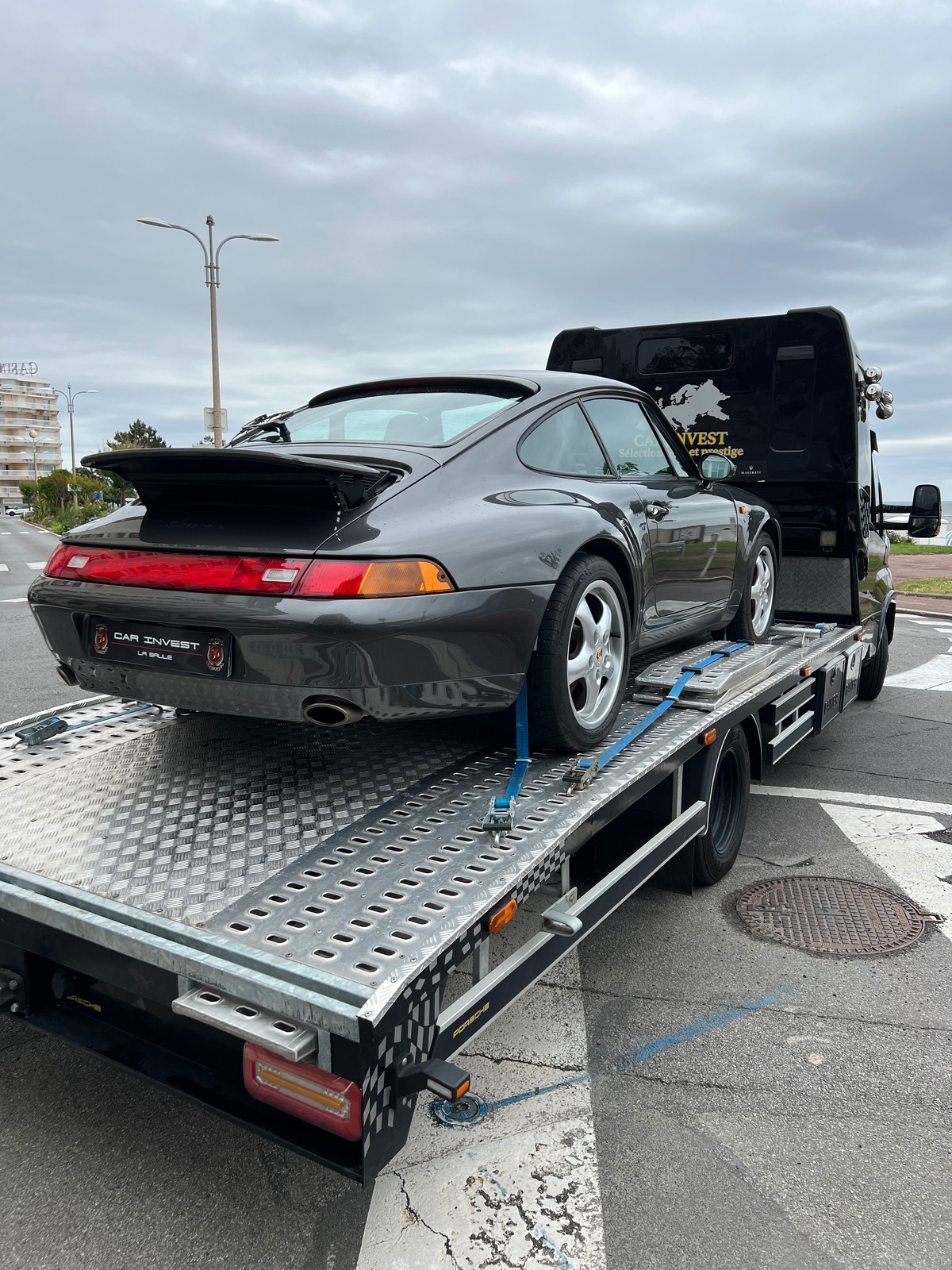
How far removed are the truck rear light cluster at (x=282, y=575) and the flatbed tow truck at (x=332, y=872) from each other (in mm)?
666

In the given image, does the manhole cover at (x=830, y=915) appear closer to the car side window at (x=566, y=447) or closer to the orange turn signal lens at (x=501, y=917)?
the orange turn signal lens at (x=501, y=917)

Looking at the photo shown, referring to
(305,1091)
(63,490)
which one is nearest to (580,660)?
(305,1091)

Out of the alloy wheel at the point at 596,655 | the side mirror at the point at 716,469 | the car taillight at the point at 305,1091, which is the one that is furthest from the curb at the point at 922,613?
the car taillight at the point at 305,1091

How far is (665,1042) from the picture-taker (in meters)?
2.95

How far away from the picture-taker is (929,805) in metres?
5.35

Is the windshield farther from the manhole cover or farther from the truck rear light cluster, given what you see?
the manhole cover

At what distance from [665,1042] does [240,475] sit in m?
2.09

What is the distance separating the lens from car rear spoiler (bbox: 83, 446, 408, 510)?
8.56 ft

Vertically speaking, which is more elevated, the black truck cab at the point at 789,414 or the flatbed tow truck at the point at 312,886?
the black truck cab at the point at 789,414

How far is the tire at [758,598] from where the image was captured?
5285mm

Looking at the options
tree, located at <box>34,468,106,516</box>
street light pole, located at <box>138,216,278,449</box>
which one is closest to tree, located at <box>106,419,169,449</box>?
tree, located at <box>34,468,106,516</box>

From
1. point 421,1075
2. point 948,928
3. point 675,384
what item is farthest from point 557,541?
point 675,384

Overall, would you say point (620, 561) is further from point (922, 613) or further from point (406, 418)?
point (922, 613)

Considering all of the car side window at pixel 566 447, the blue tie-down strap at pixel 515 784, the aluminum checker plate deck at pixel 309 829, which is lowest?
the aluminum checker plate deck at pixel 309 829
